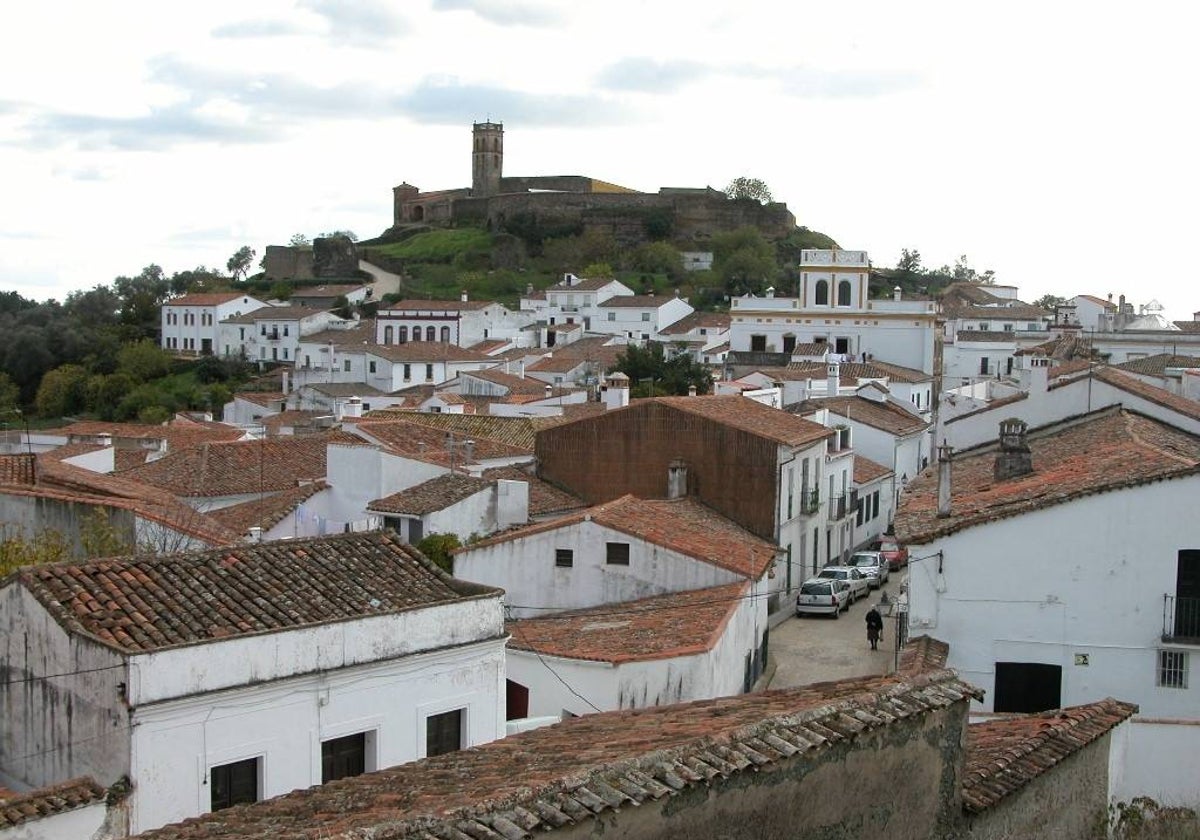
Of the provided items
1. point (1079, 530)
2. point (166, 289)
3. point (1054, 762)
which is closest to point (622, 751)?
point (1054, 762)

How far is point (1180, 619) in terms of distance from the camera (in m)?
14.7

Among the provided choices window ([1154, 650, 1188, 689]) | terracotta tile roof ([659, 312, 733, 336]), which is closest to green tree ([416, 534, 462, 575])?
window ([1154, 650, 1188, 689])

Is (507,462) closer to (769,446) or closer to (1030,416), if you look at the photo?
(769,446)

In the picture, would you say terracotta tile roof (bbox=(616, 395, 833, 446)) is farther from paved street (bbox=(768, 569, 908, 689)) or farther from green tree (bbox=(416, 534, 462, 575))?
green tree (bbox=(416, 534, 462, 575))

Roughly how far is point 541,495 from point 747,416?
437 cm

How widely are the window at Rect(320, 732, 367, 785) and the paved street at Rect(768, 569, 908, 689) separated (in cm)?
843

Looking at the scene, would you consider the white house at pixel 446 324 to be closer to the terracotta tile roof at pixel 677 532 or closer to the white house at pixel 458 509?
the white house at pixel 458 509

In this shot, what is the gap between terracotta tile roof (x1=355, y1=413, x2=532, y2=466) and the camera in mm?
27312

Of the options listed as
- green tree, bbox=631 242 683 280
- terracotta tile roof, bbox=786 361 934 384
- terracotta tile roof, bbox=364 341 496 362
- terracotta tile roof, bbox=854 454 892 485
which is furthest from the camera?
green tree, bbox=631 242 683 280

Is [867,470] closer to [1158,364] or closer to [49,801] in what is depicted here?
[1158,364]

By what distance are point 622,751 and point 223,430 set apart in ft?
126

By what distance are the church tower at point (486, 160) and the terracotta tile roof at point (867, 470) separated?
86878mm

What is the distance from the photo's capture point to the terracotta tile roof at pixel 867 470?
33469 mm

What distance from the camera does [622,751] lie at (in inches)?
249
